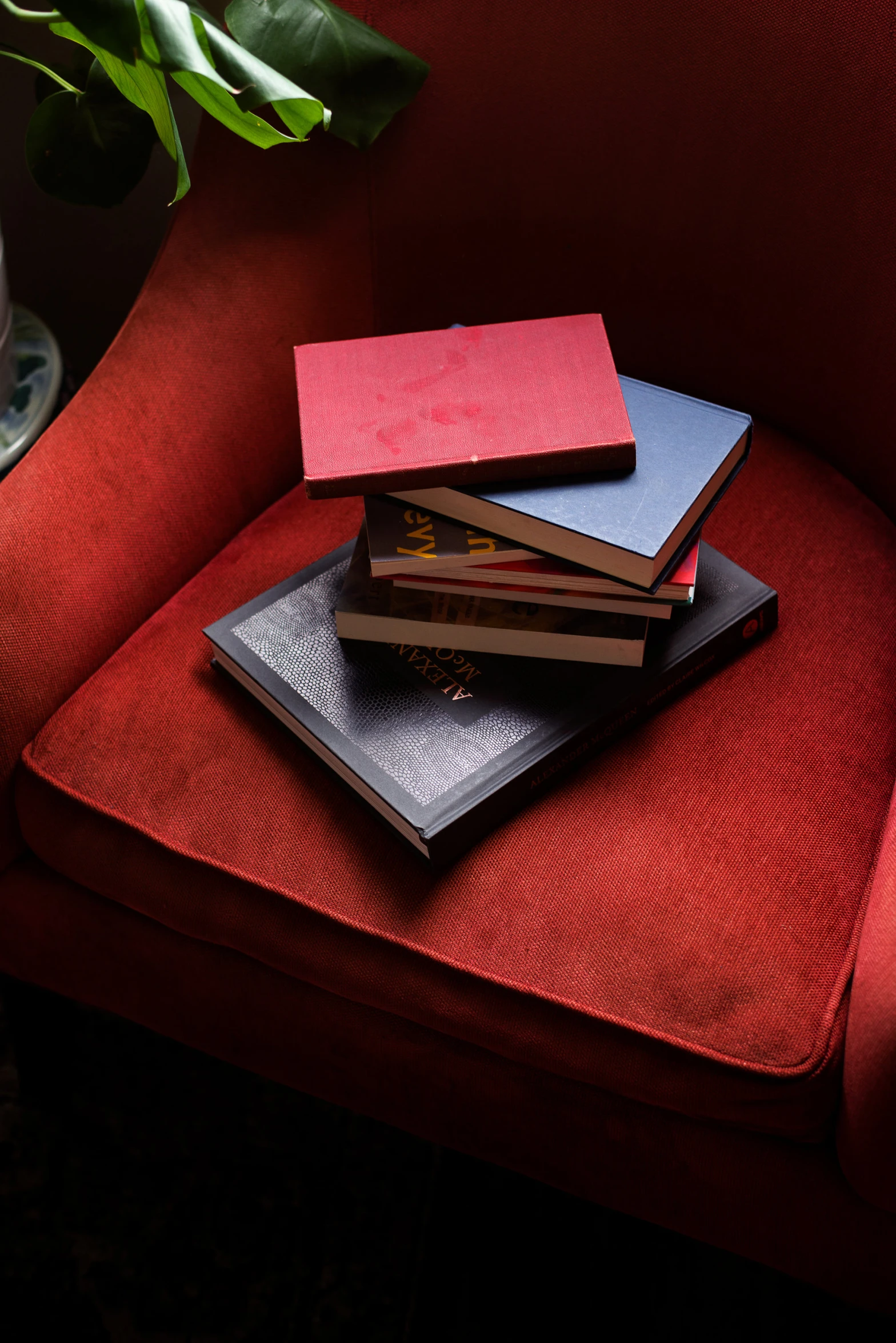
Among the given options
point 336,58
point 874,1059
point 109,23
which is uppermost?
point 109,23

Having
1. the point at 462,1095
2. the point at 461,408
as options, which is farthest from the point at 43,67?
the point at 462,1095

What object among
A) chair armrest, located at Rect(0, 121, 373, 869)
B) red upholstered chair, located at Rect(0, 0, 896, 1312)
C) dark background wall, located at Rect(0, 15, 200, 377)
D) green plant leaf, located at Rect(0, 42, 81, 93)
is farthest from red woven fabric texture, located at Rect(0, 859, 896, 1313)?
dark background wall, located at Rect(0, 15, 200, 377)

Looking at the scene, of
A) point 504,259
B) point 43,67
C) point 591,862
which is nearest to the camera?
point 591,862

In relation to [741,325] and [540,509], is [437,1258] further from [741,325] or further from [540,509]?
[741,325]

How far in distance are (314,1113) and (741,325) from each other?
0.92 meters

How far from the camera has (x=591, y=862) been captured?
71 cm

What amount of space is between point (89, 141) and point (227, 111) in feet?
1.03

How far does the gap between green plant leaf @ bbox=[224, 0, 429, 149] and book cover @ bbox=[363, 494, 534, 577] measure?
1.36 ft

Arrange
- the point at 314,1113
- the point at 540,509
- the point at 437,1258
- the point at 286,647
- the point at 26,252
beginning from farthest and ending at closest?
1. the point at 26,252
2. the point at 314,1113
3. the point at 437,1258
4. the point at 286,647
5. the point at 540,509

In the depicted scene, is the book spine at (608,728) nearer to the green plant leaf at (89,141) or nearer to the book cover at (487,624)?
the book cover at (487,624)

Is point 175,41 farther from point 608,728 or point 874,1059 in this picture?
point 874,1059

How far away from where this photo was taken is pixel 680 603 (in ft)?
2.62

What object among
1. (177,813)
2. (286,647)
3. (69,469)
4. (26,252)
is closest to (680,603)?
(286,647)

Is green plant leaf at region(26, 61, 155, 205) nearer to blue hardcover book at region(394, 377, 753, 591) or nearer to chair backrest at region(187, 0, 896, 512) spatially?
chair backrest at region(187, 0, 896, 512)
